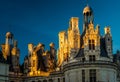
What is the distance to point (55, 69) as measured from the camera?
7281cm

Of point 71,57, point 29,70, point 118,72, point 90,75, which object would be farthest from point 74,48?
point 29,70

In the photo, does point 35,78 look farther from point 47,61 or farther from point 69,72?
point 69,72

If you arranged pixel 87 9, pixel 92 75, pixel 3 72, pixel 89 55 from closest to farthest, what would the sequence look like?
1. pixel 92 75
2. pixel 89 55
3. pixel 3 72
4. pixel 87 9

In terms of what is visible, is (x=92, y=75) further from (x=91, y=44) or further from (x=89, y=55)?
(x=91, y=44)

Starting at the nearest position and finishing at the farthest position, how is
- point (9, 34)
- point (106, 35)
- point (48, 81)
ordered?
1. point (106, 35)
2. point (48, 81)
3. point (9, 34)

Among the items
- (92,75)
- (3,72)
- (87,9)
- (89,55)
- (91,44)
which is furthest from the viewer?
(87,9)

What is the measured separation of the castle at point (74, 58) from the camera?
199ft

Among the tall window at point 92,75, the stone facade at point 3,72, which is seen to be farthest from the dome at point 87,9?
the stone facade at point 3,72

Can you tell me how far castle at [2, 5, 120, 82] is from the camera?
60531mm

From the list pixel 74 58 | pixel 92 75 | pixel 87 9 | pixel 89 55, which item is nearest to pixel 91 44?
pixel 89 55

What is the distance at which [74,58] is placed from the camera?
62000mm

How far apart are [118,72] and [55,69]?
12.7 metres

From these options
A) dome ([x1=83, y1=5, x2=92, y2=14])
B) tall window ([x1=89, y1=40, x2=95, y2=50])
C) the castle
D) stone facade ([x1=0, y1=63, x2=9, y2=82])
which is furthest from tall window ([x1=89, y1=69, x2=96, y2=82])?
stone facade ([x1=0, y1=63, x2=9, y2=82])

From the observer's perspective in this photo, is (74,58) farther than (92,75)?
Yes
